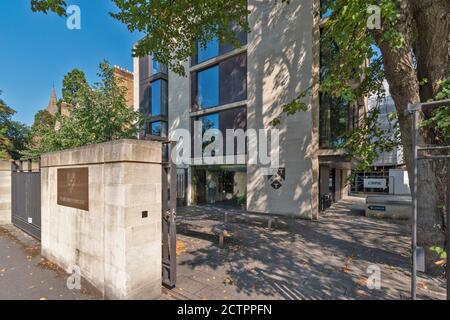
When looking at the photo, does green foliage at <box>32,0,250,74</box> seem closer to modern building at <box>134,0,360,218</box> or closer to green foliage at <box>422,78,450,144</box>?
modern building at <box>134,0,360,218</box>

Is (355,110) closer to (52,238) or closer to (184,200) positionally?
(184,200)

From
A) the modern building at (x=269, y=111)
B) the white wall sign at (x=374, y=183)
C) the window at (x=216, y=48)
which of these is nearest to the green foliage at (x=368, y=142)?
the modern building at (x=269, y=111)

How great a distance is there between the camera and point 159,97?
19672mm

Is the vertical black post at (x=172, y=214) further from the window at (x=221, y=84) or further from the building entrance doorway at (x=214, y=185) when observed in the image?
the building entrance doorway at (x=214, y=185)

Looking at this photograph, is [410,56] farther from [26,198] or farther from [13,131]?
[13,131]

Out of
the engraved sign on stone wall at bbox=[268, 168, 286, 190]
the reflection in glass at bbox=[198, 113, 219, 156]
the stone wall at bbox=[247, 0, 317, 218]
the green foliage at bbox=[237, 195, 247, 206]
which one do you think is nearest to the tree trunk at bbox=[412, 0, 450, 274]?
the stone wall at bbox=[247, 0, 317, 218]

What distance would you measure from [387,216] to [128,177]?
12.5 m

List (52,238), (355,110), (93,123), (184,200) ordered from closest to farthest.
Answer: (52,238) → (93,123) → (355,110) → (184,200)

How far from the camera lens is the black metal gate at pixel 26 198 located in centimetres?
730

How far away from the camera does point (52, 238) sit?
18.5 feet

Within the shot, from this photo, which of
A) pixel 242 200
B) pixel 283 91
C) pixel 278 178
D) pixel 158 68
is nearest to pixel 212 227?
pixel 278 178

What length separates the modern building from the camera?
11617mm

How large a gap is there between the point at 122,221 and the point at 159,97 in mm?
17761
